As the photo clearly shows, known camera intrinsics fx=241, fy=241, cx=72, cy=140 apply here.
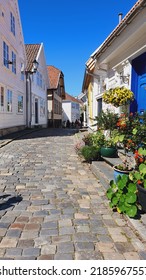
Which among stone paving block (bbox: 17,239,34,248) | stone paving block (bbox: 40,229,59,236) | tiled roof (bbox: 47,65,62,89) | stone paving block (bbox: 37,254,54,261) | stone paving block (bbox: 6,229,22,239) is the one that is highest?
tiled roof (bbox: 47,65,62,89)

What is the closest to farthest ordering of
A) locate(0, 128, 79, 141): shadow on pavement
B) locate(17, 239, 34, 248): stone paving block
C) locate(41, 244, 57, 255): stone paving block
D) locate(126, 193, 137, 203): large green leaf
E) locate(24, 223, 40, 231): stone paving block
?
locate(41, 244, 57, 255): stone paving block
locate(17, 239, 34, 248): stone paving block
locate(24, 223, 40, 231): stone paving block
locate(126, 193, 137, 203): large green leaf
locate(0, 128, 79, 141): shadow on pavement

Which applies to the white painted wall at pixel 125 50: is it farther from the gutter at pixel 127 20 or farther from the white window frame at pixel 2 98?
the white window frame at pixel 2 98

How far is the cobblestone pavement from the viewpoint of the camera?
8.34 ft

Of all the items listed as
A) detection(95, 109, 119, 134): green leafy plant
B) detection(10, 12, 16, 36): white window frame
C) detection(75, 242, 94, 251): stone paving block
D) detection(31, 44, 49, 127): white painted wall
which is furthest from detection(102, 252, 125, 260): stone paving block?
detection(31, 44, 49, 127): white painted wall

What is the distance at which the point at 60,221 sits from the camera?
10.6ft

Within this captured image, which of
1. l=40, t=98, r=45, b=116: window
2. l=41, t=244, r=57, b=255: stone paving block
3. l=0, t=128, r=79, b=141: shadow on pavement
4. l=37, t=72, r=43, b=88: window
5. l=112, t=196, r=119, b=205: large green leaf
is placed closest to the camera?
l=41, t=244, r=57, b=255: stone paving block

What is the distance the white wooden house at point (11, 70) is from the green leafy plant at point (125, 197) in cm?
1037

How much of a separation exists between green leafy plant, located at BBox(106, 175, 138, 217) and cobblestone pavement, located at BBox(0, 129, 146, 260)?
0.49ft

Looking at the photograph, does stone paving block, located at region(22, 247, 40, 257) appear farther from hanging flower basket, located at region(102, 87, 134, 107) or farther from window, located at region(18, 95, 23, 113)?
window, located at region(18, 95, 23, 113)

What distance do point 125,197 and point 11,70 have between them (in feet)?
43.9

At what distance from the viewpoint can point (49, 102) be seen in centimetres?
2855

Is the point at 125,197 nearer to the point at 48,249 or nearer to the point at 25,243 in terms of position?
the point at 48,249

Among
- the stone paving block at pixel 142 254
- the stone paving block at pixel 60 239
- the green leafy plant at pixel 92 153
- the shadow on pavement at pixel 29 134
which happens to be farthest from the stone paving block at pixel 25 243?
the shadow on pavement at pixel 29 134
